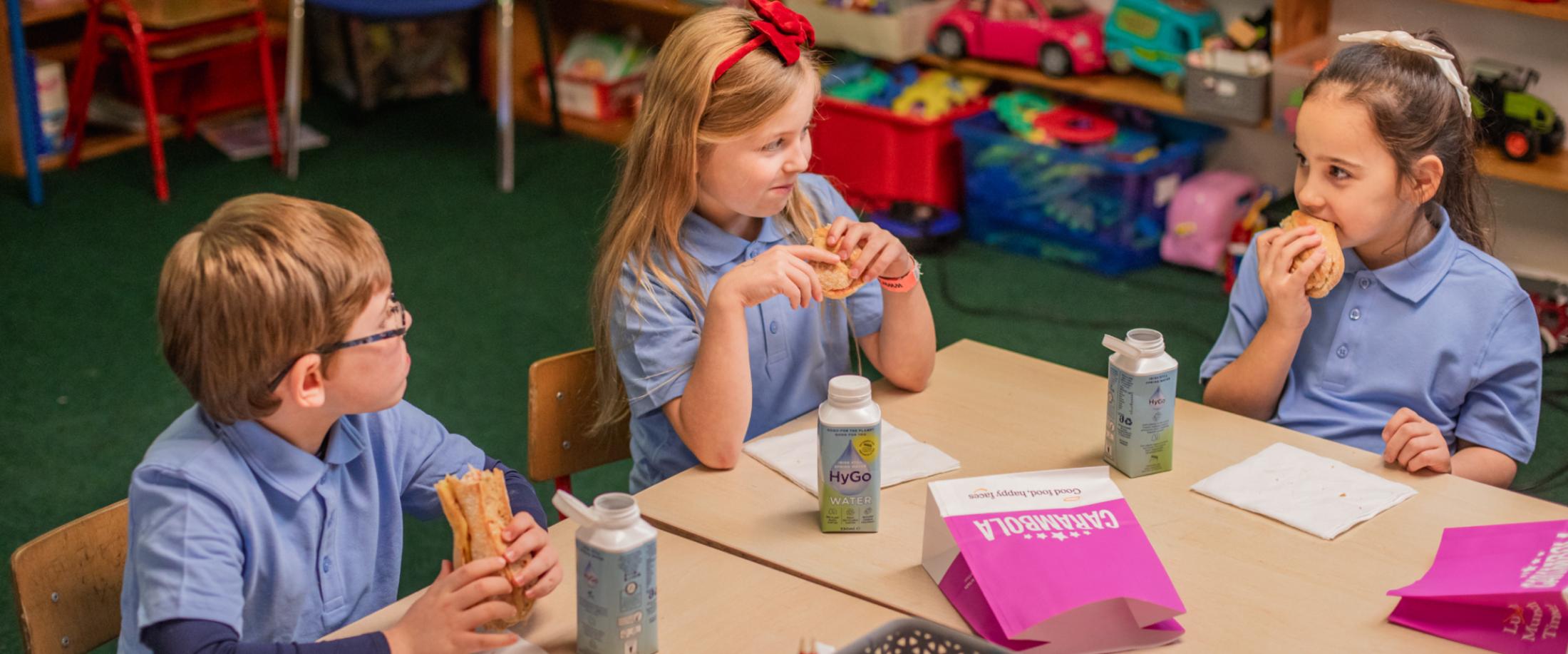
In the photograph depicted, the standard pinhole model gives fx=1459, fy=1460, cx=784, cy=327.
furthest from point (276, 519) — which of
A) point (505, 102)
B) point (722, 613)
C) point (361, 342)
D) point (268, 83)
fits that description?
point (268, 83)

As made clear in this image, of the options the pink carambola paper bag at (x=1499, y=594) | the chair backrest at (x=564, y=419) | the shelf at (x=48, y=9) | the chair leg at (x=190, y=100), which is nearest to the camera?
the pink carambola paper bag at (x=1499, y=594)

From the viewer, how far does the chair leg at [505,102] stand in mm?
4184

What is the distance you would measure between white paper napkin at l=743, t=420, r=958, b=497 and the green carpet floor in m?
1.04

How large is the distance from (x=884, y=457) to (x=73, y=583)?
0.84 meters

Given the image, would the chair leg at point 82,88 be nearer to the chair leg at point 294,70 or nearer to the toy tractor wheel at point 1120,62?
the chair leg at point 294,70

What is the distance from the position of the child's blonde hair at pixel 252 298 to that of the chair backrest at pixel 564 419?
47cm

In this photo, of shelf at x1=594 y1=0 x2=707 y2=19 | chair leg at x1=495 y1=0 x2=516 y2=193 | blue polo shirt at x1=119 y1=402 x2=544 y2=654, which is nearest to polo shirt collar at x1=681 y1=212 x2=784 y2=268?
blue polo shirt at x1=119 y1=402 x2=544 y2=654

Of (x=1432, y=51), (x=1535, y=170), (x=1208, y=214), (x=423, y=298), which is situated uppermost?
(x=1432, y=51)

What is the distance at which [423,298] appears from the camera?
11.7 ft

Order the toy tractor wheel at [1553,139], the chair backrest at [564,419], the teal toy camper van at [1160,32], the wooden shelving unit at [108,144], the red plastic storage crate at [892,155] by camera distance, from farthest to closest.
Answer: the wooden shelving unit at [108,144] < the red plastic storage crate at [892,155] < the teal toy camper van at [1160,32] < the toy tractor wheel at [1553,139] < the chair backrest at [564,419]

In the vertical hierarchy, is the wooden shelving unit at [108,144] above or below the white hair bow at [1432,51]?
below

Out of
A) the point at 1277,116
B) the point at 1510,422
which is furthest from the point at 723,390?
the point at 1277,116

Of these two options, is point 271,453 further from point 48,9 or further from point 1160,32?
point 48,9

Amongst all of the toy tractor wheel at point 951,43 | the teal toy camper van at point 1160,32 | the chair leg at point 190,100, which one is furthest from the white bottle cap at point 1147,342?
the chair leg at point 190,100
